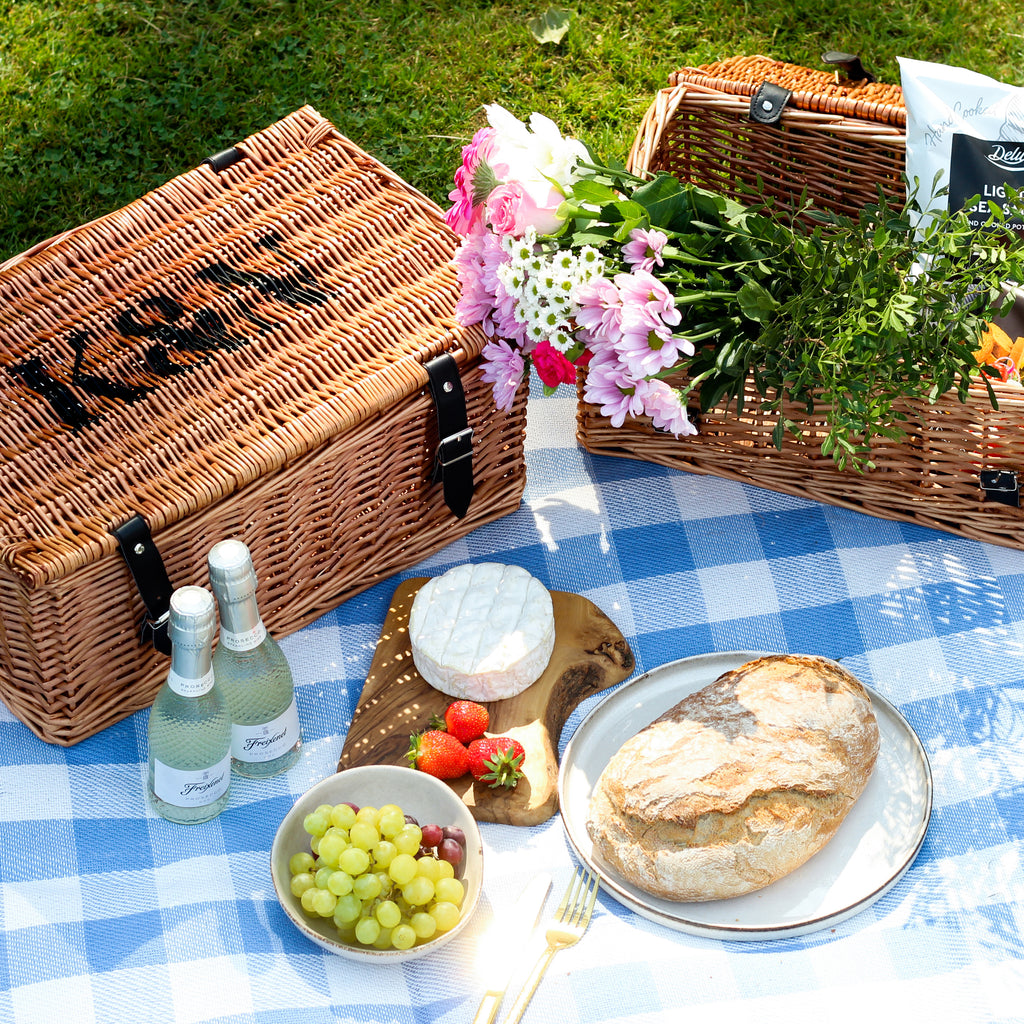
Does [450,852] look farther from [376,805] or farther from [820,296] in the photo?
[820,296]

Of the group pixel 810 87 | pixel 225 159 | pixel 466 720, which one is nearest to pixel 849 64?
pixel 810 87

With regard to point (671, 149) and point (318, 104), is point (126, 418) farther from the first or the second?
point (318, 104)

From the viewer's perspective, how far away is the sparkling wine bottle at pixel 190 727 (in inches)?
57.1

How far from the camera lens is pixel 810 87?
7.66ft

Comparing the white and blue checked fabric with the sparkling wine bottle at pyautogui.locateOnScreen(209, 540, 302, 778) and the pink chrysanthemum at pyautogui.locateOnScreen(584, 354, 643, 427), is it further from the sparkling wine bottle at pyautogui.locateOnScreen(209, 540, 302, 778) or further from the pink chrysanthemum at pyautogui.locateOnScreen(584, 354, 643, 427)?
the pink chrysanthemum at pyautogui.locateOnScreen(584, 354, 643, 427)

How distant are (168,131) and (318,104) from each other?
37 centimetres

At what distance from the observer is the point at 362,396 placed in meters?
1.74

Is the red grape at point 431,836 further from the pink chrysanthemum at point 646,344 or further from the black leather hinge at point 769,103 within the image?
the black leather hinge at point 769,103

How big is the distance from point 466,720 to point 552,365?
20.3 inches

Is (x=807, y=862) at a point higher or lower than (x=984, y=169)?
lower

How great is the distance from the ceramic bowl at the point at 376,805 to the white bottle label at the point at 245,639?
202 millimetres

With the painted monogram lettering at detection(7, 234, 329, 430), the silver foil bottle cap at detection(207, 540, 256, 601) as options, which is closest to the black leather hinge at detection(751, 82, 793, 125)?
the painted monogram lettering at detection(7, 234, 329, 430)

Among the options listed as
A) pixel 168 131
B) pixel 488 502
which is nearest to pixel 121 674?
pixel 488 502

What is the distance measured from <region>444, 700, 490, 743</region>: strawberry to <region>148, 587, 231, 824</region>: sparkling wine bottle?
311 millimetres
